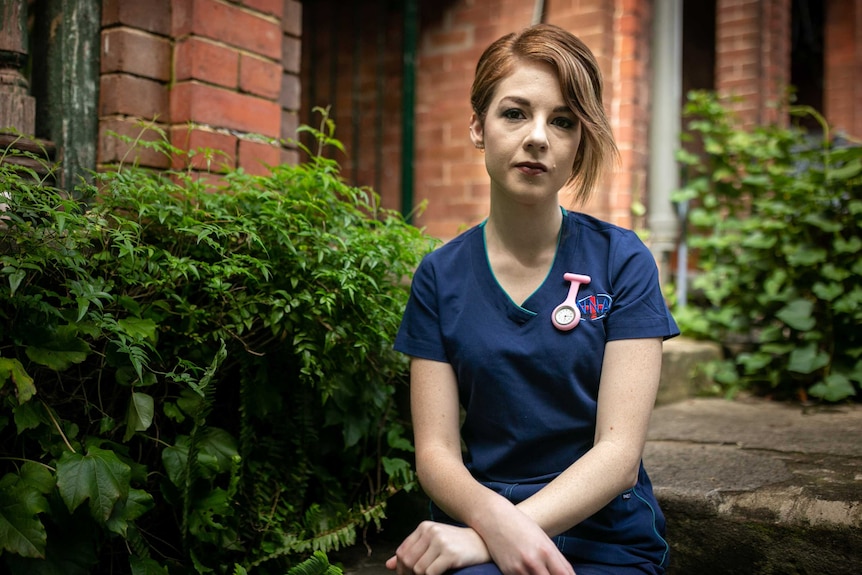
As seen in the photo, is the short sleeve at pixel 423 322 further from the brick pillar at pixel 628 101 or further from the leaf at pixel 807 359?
the brick pillar at pixel 628 101

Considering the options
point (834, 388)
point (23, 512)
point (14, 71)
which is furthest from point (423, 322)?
point (834, 388)

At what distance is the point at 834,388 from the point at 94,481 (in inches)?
113

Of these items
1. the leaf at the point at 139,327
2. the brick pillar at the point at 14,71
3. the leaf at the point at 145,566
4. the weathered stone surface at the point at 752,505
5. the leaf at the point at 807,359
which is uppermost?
the brick pillar at the point at 14,71

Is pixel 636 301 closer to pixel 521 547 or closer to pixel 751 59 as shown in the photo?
pixel 521 547

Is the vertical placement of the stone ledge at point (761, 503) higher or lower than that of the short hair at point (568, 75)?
lower

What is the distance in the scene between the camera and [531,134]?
1.50 meters

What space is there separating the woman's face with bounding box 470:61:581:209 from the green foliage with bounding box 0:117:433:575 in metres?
0.45

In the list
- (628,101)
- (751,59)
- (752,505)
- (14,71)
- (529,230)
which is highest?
(751,59)

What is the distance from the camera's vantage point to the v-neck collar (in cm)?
154

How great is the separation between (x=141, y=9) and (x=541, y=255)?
4.91 feet

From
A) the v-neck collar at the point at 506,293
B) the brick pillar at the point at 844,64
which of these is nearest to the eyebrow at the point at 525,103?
the v-neck collar at the point at 506,293

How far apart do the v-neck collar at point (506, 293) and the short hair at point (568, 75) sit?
175 mm

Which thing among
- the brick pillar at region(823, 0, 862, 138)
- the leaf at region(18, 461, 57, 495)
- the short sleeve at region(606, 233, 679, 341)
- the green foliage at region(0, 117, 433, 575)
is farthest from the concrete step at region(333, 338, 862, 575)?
the brick pillar at region(823, 0, 862, 138)

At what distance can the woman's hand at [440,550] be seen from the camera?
1.31m
